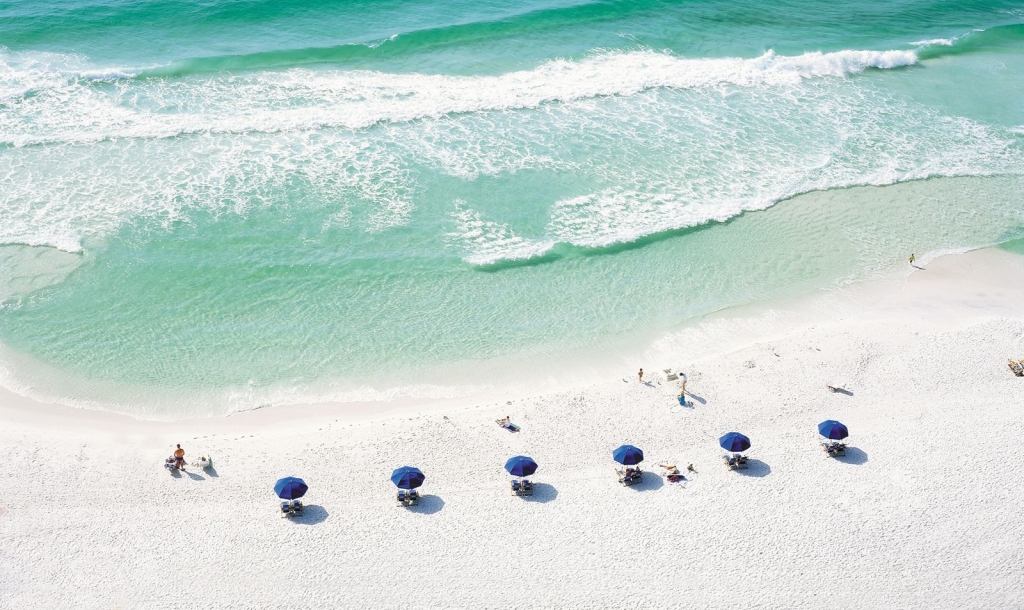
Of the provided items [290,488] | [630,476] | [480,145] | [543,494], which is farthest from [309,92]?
[630,476]

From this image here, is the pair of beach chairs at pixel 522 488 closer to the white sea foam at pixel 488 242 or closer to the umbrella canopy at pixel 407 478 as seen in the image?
the umbrella canopy at pixel 407 478

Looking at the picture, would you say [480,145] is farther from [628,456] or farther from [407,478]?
[407,478]

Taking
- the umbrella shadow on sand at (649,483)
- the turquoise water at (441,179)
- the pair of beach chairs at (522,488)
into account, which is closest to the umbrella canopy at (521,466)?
the pair of beach chairs at (522,488)

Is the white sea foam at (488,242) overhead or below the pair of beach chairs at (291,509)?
overhead

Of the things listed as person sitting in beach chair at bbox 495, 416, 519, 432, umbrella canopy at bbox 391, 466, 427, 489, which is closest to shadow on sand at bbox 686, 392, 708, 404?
person sitting in beach chair at bbox 495, 416, 519, 432

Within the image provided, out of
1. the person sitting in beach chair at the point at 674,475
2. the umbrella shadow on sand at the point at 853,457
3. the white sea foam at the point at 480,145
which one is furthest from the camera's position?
the white sea foam at the point at 480,145
